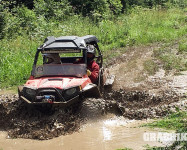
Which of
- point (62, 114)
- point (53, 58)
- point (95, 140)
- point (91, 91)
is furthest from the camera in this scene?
point (53, 58)

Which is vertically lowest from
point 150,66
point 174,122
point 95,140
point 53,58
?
point 150,66

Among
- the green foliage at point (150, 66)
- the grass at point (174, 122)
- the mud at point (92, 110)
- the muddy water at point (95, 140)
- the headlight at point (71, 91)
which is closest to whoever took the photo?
the grass at point (174, 122)

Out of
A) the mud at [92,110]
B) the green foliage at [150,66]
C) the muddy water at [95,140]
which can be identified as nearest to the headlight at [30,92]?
the mud at [92,110]

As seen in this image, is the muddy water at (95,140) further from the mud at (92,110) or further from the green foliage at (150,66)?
the green foliage at (150,66)

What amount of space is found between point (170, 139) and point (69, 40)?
321 cm

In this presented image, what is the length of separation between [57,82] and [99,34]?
916 centimetres

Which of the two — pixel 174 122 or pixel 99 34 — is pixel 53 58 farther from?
pixel 99 34

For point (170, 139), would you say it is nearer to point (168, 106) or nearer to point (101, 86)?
point (168, 106)

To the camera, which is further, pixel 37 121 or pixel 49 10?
pixel 49 10

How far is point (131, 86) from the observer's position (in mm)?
8414

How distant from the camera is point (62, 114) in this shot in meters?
5.95

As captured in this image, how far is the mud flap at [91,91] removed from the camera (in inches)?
242

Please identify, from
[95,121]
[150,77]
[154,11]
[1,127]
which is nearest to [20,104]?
[1,127]

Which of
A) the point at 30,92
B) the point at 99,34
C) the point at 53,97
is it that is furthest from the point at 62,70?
the point at 99,34
